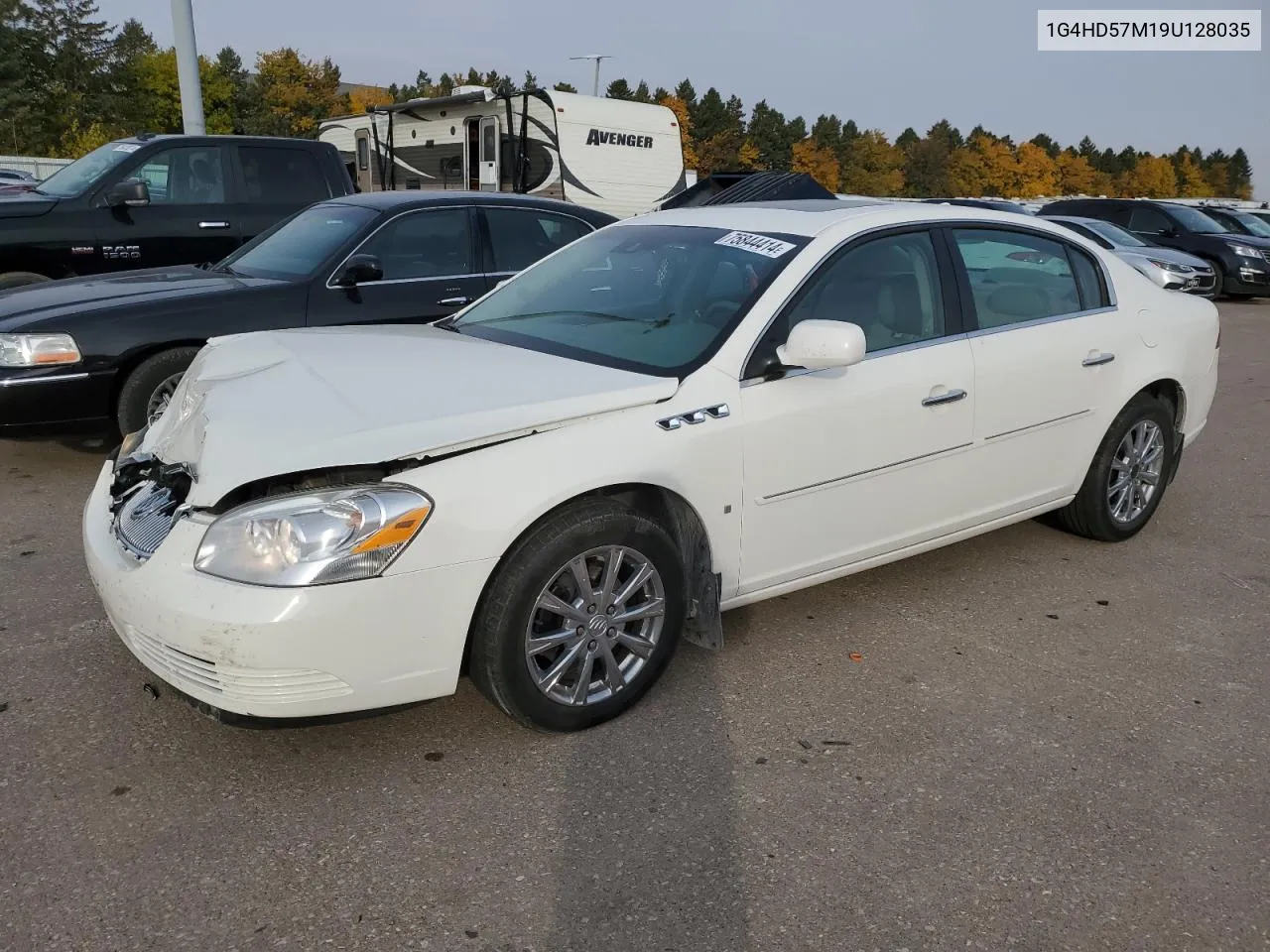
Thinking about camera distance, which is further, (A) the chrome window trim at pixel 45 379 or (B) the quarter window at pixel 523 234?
(B) the quarter window at pixel 523 234

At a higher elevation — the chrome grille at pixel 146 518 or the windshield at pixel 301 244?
the windshield at pixel 301 244

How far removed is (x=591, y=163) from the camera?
14.6 m

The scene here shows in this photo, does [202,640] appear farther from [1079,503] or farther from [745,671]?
[1079,503]

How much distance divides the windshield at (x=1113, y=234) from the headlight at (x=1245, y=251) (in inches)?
104

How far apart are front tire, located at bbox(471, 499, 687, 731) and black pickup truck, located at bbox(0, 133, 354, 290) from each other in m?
6.02

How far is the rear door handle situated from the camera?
3.79 meters

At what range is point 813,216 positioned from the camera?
3.94 metres

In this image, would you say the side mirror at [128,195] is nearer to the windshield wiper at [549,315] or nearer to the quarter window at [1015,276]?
the windshield wiper at [549,315]

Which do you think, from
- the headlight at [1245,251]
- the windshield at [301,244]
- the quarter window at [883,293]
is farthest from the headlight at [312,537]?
the headlight at [1245,251]

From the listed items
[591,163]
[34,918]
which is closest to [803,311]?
[34,918]

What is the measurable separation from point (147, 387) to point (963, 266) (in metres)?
3.98

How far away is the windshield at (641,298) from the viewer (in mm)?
3477

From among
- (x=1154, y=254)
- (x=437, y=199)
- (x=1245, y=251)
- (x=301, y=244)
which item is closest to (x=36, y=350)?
(x=301, y=244)

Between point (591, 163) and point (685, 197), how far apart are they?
6.73 metres
